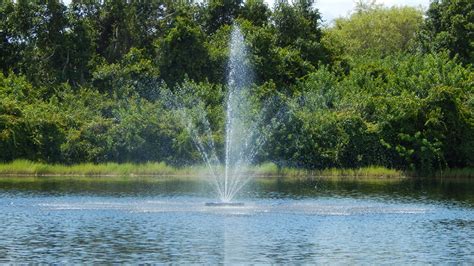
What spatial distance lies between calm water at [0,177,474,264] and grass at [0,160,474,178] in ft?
22.0

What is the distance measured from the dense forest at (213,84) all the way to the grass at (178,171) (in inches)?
29.9

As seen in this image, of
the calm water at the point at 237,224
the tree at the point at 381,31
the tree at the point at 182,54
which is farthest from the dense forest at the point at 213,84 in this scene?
the tree at the point at 381,31

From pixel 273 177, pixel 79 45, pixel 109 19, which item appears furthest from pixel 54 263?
pixel 109 19

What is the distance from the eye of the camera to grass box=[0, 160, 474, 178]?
66812 mm

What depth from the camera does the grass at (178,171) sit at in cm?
6681

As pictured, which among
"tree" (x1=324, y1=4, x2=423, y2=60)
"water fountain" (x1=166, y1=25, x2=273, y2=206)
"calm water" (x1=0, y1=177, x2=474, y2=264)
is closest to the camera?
"calm water" (x1=0, y1=177, x2=474, y2=264)

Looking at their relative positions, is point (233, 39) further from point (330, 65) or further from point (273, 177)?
point (273, 177)

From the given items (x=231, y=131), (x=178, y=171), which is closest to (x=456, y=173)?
(x=231, y=131)

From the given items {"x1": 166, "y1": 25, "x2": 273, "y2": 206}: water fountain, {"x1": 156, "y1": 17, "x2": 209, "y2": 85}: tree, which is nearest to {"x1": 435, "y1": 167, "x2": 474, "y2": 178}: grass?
{"x1": 166, "y1": 25, "x2": 273, "y2": 206}: water fountain

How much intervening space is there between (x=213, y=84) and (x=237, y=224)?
3500 cm

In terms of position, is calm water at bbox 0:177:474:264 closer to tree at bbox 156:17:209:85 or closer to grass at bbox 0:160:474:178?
grass at bbox 0:160:474:178

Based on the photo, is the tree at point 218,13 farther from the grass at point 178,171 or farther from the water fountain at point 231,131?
the grass at point 178,171

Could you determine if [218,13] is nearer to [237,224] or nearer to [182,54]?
[182,54]

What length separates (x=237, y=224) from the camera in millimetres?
40625
